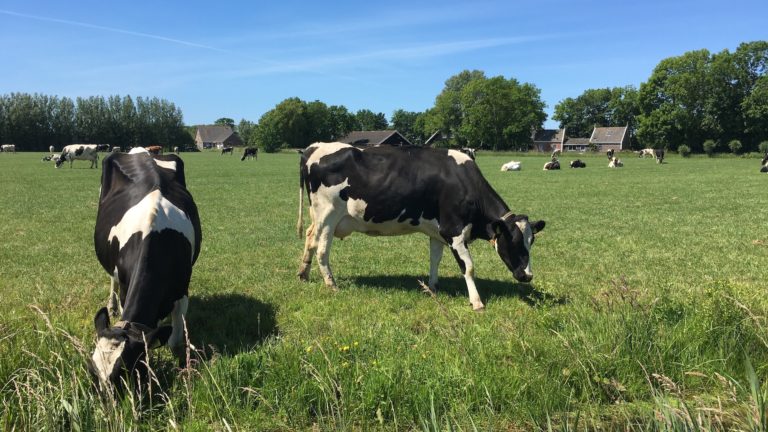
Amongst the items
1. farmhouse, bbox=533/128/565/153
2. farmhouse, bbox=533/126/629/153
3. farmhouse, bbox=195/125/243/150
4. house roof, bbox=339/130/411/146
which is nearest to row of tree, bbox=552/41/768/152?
farmhouse, bbox=533/126/629/153

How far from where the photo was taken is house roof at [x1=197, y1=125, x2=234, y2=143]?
185900mm

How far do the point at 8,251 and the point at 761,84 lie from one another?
343 ft

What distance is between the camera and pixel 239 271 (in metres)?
9.20

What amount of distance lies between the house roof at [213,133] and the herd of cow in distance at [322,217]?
18704 cm

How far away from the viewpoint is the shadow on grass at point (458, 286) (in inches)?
312

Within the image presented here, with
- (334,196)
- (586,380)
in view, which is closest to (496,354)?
(586,380)

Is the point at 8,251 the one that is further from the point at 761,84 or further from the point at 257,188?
the point at 761,84

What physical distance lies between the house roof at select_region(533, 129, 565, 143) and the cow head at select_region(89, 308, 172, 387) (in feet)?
503

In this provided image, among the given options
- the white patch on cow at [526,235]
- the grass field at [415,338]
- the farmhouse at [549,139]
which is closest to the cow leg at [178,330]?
the grass field at [415,338]

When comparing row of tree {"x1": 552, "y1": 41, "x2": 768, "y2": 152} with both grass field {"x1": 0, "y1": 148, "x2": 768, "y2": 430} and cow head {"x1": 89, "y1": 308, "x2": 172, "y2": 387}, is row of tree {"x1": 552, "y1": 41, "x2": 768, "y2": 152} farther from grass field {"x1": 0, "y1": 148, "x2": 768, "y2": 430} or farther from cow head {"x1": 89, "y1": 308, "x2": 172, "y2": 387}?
cow head {"x1": 89, "y1": 308, "x2": 172, "y2": 387}

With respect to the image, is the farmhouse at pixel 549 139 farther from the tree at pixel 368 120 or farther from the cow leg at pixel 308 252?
the cow leg at pixel 308 252

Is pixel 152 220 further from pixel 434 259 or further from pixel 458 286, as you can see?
pixel 458 286

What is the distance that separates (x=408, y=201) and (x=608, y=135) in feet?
458

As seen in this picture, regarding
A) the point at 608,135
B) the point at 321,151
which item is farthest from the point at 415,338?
the point at 608,135
